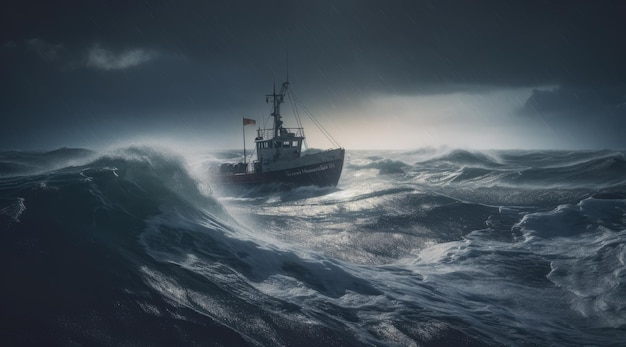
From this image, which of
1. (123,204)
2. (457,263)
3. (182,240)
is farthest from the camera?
(457,263)

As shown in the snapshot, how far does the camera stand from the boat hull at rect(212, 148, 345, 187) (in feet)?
117

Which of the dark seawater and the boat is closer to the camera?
the dark seawater

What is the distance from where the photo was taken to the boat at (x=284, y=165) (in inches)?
1407

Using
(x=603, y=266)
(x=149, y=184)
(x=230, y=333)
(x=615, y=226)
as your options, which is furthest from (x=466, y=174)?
(x=230, y=333)

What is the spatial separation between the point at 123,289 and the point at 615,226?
18.8 m

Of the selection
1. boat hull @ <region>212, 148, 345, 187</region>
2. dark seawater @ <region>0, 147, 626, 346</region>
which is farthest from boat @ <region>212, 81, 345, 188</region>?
dark seawater @ <region>0, 147, 626, 346</region>

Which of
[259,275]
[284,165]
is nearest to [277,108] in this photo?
[284,165]

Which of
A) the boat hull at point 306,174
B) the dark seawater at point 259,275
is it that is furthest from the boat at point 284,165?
the dark seawater at point 259,275

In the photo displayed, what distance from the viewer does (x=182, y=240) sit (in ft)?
30.1

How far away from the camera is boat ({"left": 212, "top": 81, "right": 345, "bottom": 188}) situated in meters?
35.8

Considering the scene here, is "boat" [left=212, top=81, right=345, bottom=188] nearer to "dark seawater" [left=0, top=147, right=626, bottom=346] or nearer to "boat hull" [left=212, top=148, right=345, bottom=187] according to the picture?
"boat hull" [left=212, top=148, right=345, bottom=187]

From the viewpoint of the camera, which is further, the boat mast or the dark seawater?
the boat mast

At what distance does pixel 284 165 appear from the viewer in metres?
35.7

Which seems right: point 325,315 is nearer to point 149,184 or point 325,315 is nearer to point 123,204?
point 123,204
